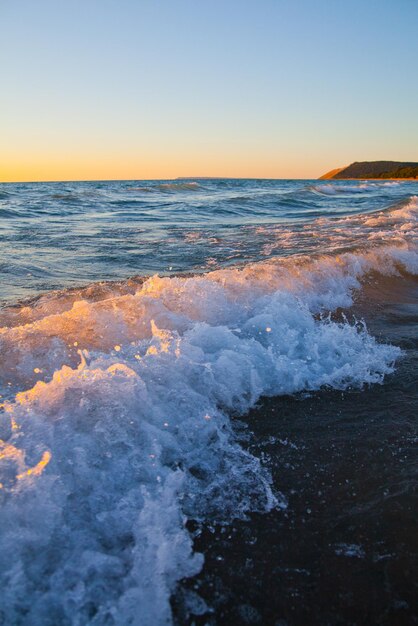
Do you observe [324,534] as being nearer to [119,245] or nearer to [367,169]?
[119,245]

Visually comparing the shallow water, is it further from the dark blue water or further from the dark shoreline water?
the dark blue water

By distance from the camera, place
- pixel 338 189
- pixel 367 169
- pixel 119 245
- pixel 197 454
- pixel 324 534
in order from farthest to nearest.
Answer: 1. pixel 367 169
2. pixel 338 189
3. pixel 119 245
4. pixel 197 454
5. pixel 324 534

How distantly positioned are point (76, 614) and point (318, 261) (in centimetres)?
472

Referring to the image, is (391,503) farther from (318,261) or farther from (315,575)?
(318,261)

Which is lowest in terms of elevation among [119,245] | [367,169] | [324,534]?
[324,534]

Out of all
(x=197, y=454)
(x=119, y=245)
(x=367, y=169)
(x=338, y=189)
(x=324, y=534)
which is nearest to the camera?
(x=324, y=534)

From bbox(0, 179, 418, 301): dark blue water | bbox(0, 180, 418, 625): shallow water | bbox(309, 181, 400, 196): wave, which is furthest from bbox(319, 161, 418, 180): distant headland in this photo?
bbox(0, 180, 418, 625): shallow water

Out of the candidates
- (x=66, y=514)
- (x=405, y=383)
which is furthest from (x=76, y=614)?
(x=405, y=383)

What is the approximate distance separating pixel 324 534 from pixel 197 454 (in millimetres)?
625

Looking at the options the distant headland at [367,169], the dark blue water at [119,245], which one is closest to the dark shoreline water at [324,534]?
the dark blue water at [119,245]

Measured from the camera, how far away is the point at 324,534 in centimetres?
152

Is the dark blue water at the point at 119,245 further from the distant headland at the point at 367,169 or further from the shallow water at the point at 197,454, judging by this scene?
the distant headland at the point at 367,169

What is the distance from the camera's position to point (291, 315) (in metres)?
3.48

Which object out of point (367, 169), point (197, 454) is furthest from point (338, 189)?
point (367, 169)
